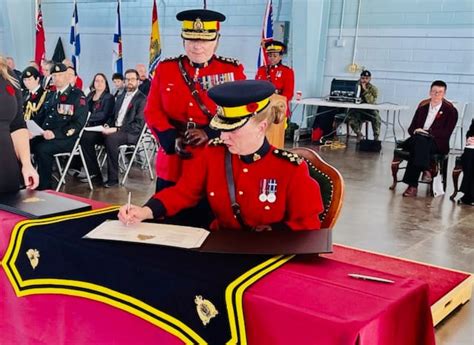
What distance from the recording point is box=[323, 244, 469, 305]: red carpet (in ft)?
9.91

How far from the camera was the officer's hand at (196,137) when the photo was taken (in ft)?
8.30

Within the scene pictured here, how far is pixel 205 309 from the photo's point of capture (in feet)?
4.44

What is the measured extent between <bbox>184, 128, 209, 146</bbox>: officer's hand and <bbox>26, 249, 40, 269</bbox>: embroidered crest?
1006 millimetres

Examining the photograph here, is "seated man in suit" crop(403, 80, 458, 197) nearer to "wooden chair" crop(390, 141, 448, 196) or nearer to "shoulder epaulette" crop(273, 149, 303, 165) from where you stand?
"wooden chair" crop(390, 141, 448, 196)

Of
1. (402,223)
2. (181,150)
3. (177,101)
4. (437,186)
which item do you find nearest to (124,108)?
(402,223)

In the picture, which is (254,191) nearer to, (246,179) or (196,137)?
(246,179)

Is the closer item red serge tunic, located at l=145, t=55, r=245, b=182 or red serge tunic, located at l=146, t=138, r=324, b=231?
red serge tunic, located at l=146, t=138, r=324, b=231

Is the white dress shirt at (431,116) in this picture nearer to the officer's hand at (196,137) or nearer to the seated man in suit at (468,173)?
the seated man in suit at (468,173)

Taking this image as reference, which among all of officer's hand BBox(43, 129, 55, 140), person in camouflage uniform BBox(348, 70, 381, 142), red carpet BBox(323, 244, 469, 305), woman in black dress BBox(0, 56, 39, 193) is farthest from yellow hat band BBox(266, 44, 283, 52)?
woman in black dress BBox(0, 56, 39, 193)

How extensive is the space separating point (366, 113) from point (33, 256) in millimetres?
8260

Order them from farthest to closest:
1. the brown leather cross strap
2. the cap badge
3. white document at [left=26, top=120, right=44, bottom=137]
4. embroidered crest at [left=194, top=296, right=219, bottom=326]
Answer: white document at [left=26, top=120, right=44, bottom=137]
the brown leather cross strap
the cap badge
embroidered crest at [left=194, top=296, right=219, bottom=326]

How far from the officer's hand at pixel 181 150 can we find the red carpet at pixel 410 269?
3.25 ft

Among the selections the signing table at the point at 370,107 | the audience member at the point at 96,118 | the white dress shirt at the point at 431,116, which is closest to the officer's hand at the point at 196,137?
the audience member at the point at 96,118

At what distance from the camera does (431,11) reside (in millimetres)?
9273
